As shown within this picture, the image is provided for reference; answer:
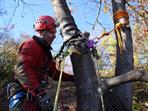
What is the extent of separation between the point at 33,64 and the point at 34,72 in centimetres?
11

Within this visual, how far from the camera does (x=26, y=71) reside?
4.54 meters

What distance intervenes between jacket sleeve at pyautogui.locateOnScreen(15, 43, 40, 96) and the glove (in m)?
0.09

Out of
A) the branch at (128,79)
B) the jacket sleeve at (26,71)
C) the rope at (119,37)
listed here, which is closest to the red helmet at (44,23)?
the jacket sleeve at (26,71)

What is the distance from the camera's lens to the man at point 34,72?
451 centimetres

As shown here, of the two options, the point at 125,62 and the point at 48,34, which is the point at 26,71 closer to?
the point at 48,34

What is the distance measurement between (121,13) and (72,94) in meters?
5.19

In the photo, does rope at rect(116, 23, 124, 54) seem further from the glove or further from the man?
the glove

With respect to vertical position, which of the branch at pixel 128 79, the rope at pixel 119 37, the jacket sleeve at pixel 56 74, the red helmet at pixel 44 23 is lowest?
the branch at pixel 128 79

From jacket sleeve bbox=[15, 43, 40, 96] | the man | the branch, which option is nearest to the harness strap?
the man

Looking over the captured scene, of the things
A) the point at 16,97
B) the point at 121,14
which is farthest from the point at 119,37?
the point at 16,97

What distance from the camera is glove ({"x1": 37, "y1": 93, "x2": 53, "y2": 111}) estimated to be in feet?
14.5

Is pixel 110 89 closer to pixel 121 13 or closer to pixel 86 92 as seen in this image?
pixel 86 92

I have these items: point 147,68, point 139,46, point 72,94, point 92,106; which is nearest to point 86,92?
point 92,106

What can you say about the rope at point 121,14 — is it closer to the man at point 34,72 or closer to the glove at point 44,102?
the man at point 34,72
